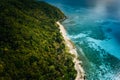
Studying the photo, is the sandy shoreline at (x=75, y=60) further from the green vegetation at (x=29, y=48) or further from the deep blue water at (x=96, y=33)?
the green vegetation at (x=29, y=48)

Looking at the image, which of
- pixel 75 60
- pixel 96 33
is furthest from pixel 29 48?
pixel 96 33

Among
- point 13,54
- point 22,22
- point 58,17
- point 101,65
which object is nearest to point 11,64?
point 13,54

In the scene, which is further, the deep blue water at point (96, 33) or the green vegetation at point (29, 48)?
the deep blue water at point (96, 33)

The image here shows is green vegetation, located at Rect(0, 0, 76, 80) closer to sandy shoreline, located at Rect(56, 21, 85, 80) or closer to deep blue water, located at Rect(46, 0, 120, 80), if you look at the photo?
sandy shoreline, located at Rect(56, 21, 85, 80)

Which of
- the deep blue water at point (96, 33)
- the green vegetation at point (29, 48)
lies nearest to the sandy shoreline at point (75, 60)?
the deep blue water at point (96, 33)

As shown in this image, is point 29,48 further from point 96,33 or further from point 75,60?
point 96,33

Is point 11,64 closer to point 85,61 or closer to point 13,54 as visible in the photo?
point 13,54
